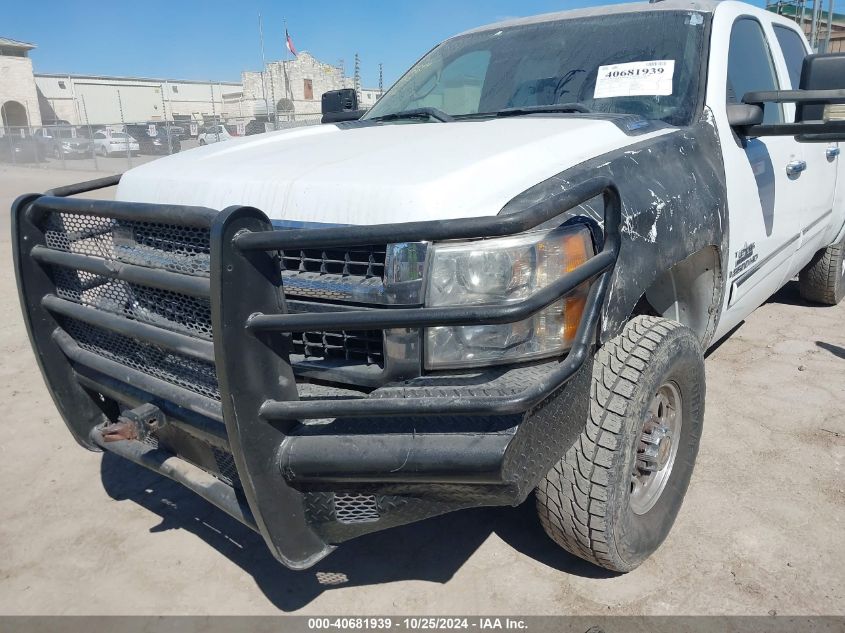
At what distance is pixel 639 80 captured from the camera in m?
2.87

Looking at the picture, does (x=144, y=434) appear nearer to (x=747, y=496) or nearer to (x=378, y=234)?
(x=378, y=234)

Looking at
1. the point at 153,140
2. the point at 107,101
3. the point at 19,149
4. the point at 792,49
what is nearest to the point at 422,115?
the point at 792,49

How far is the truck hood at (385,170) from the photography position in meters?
1.85

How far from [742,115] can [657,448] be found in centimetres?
149

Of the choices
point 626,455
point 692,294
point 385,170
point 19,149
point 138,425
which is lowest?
point 19,149

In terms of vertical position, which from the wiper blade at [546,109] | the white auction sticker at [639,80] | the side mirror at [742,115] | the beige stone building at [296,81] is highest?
the beige stone building at [296,81]

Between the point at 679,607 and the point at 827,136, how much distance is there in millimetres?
1809

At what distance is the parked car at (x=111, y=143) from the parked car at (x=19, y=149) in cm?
246

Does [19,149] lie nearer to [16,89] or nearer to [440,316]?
[16,89]

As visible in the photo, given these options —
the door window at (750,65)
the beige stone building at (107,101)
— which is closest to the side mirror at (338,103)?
the door window at (750,65)

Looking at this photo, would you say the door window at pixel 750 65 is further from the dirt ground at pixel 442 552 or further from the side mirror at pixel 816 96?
the dirt ground at pixel 442 552

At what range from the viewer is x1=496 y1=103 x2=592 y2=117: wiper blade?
9.24 ft

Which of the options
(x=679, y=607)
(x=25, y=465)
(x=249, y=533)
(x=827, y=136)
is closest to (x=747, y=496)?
(x=679, y=607)

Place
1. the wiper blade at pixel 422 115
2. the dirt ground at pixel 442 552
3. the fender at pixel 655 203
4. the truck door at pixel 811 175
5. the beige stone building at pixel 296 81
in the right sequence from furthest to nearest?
the beige stone building at pixel 296 81
the truck door at pixel 811 175
the wiper blade at pixel 422 115
the dirt ground at pixel 442 552
the fender at pixel 655 203
